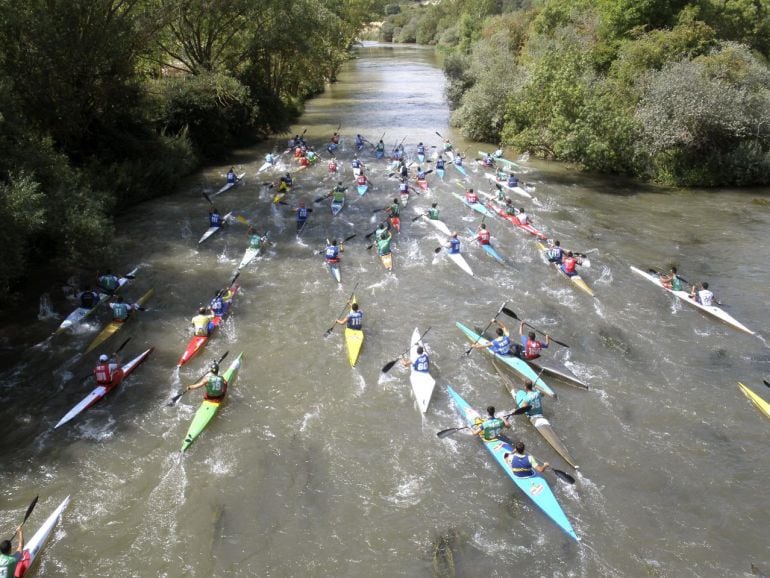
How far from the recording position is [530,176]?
35188 mm

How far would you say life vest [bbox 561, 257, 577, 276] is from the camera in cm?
2094

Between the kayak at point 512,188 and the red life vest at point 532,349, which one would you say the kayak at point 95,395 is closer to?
the red life vest at point 532,349

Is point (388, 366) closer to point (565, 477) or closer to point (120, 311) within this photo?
point (565, 477)

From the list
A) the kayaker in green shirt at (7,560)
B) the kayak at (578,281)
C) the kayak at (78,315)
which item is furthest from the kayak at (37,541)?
the kayak at (578,281)

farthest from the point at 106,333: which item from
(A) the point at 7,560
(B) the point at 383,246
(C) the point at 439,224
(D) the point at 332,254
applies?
(C) the point at 439,224

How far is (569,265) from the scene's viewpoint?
2098 cm

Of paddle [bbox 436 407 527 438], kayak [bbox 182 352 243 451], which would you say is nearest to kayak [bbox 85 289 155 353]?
kayak [bbox 182 352 243 451]

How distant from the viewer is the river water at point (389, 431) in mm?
10414

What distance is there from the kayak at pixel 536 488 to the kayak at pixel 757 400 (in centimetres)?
670

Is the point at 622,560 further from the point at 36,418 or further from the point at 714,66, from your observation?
the point at 714,66

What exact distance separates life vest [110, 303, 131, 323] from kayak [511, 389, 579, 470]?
1230cm

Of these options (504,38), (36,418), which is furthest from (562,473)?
(504,38)

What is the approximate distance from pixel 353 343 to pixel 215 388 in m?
4.42

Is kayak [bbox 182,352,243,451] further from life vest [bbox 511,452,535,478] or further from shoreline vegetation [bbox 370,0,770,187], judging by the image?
shoreline vegetation [bbox 370,0,770,187]
